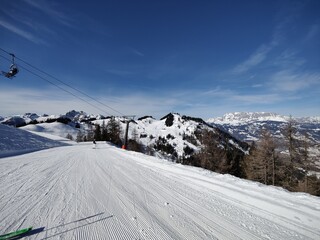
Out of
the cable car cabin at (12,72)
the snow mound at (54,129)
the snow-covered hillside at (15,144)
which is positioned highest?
the cable car cabin at (12,72)

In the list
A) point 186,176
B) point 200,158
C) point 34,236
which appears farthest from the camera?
point 200,158

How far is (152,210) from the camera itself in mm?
4566

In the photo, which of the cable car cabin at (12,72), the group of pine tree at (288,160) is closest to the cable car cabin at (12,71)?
the cable car cabin at (12,72)

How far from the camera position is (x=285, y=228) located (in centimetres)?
396

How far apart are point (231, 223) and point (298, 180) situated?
25.3 metres

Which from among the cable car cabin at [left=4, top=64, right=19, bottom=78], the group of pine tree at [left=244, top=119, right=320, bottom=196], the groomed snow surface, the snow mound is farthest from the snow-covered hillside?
the snow mound

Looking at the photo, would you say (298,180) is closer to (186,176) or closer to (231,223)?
(186,176)

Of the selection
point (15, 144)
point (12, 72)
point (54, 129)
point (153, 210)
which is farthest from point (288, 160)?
point (54, 129)

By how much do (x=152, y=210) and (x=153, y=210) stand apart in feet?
0.08

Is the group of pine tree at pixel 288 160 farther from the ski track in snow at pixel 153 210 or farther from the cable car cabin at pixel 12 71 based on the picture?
the cable car cabin at pixel 12 71

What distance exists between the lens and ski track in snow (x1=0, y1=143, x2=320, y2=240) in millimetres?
3576

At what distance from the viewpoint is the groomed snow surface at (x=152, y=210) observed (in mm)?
3568

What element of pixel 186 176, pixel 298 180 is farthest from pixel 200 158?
pixel 186 176

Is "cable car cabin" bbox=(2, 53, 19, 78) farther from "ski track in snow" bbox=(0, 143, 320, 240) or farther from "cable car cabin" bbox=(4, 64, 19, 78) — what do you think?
"ski track in snow" bbox=(0, 143, 320, 240)
